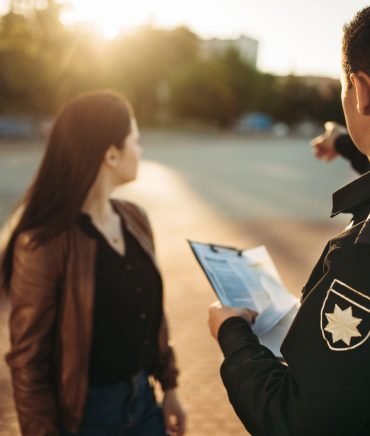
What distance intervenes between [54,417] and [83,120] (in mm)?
1014

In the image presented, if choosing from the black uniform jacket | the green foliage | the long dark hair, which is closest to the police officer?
the black uniform jacket

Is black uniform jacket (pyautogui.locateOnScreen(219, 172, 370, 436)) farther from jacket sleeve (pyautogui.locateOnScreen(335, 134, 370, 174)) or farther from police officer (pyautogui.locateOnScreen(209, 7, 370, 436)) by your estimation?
jacket sleeve (pyautogui.locateOnScreen(335, 134, 370, 174))

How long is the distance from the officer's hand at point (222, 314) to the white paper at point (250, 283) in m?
0.06

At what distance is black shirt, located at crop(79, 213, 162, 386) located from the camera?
202 cm

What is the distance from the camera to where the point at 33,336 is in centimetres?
187

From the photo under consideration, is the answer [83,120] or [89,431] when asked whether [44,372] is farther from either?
[83,120]

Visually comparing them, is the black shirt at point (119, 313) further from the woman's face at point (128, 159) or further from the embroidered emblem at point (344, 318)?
the embroidered emblem at point (344, 318)

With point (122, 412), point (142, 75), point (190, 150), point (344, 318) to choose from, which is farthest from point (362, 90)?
point (142, 75)

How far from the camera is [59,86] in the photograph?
111ft

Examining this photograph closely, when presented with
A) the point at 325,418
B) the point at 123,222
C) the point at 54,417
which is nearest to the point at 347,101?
the point at 325,418

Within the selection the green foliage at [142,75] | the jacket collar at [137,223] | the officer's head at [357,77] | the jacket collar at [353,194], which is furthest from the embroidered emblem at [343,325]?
the green foliage at [142,75]

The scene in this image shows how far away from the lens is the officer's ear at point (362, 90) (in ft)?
3.90

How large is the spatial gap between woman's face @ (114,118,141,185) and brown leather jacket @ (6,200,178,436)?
321 mm

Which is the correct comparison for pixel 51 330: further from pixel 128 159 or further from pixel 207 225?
pixel 207 225
